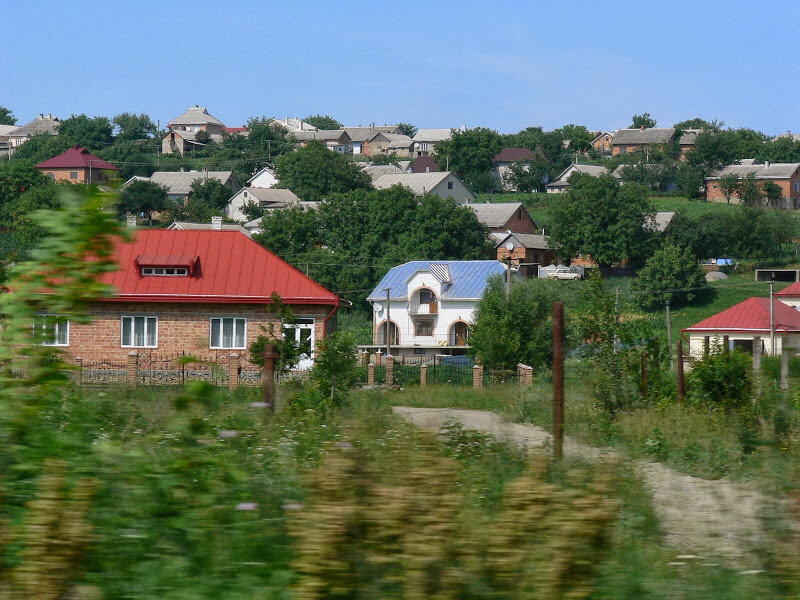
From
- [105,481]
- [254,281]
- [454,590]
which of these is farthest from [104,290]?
[254,281]

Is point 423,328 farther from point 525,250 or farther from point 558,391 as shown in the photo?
point 558,391

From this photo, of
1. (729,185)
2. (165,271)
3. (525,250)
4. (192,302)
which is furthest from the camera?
(729,185)

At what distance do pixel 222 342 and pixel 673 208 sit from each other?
6609 cm

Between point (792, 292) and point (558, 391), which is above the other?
point (792, 292)

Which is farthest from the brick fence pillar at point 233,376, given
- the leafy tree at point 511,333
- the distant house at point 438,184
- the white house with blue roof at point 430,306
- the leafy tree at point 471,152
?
the leafy tree at point 471,152

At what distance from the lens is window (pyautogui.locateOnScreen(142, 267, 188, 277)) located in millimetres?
26828

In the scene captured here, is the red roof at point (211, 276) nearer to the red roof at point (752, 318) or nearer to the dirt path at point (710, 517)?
the dirt path at point (710, 517)

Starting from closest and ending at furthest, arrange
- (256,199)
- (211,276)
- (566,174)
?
1. (211,276)
2. (256,199)
3. (566,174)

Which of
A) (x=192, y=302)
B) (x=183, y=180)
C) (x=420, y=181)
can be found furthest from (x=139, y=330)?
(x=183, y=180)

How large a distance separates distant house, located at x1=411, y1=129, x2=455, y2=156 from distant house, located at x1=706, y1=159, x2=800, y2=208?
63.0 m

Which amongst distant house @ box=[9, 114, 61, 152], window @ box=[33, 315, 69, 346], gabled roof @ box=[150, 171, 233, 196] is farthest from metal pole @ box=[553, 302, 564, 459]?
distant house @ box=[9, 114, 61, 152]

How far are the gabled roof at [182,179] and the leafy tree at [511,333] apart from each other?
2758 inches

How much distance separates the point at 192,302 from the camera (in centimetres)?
2636

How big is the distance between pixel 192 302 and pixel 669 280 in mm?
39658
